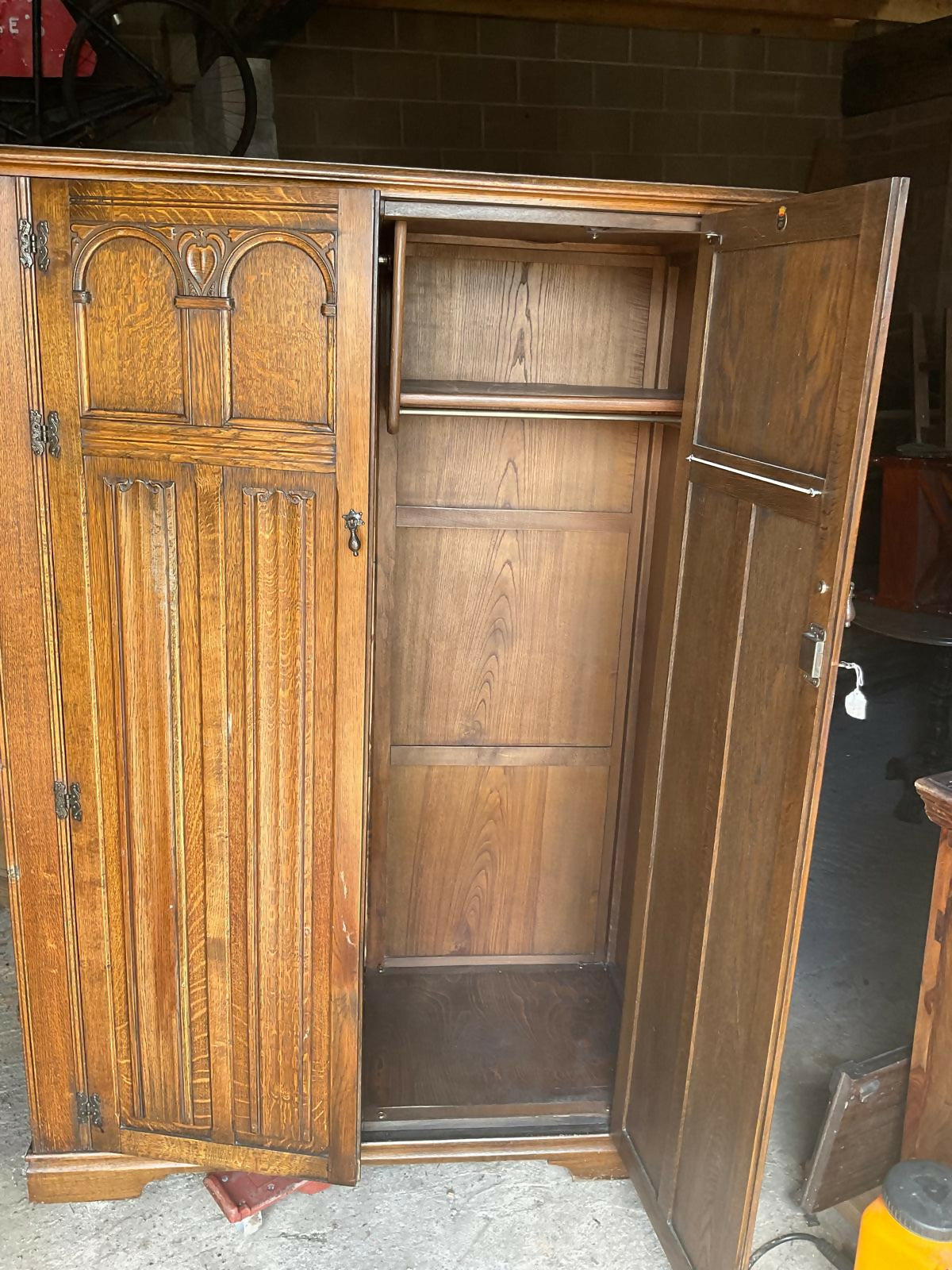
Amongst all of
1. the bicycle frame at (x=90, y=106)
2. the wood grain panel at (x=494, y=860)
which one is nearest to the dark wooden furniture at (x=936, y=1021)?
the wood grain panel at (x=494, y=860)

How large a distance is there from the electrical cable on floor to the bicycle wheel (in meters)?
4.77

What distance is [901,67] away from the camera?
5230 mm

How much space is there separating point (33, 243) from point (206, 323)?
29 centimetres

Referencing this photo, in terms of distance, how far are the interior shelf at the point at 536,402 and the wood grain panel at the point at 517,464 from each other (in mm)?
378

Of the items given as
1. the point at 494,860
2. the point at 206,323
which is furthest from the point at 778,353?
the point at 494,860

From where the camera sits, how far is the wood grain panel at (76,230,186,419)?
168 centimetres

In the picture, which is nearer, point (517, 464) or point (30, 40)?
point (517, 464)

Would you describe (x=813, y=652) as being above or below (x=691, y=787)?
above

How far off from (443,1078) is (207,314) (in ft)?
5.34

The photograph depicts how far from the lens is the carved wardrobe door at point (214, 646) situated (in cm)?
168

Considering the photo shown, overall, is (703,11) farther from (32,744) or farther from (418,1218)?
(418,1218)

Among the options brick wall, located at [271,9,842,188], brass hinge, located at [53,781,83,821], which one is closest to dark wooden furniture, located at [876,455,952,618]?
brick wall, located at [271,9,842,188]

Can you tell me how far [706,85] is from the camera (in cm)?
551

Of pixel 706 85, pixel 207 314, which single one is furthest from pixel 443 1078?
pixel 706 85
